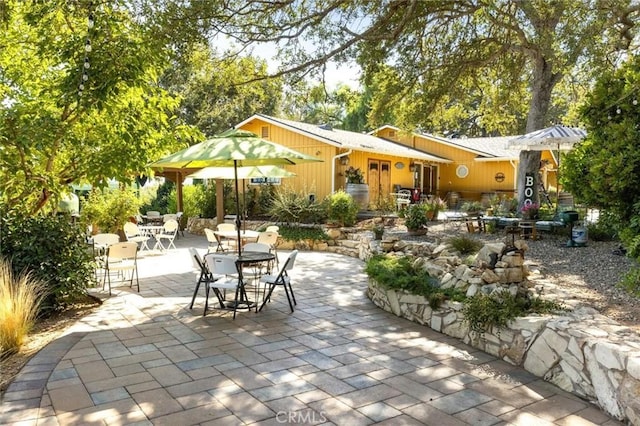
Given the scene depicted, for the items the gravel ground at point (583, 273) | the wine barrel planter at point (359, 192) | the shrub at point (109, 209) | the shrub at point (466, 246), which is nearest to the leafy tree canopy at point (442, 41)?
the wine barrel planter at point (359, 192)

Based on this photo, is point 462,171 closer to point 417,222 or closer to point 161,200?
point 417,222

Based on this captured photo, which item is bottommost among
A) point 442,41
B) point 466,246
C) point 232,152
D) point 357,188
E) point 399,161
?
point 466,246

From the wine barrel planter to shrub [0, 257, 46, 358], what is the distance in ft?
34.4

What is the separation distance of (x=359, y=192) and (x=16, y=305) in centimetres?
1125

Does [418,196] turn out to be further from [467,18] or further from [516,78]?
[467,18]

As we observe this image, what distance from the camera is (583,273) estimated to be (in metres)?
6.37

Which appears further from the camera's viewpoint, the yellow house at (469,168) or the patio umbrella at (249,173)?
the yellow house at (469,168)

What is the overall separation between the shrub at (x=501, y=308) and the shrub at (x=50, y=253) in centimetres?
460

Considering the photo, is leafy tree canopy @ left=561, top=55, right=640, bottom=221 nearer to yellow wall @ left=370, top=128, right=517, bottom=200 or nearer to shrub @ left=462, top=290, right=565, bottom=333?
shrub @ left=462, top=290, right=565, bottom=333

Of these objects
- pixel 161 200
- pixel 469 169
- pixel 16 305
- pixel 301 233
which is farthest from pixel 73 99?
pixel 469 169

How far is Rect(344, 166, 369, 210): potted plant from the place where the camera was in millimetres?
14676

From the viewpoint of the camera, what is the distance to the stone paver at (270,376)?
3229mm

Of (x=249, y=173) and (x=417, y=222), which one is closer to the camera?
(x=249, y=173)

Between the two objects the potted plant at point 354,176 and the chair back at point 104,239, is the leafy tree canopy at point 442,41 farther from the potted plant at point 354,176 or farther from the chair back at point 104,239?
the chair back at point 104,239
